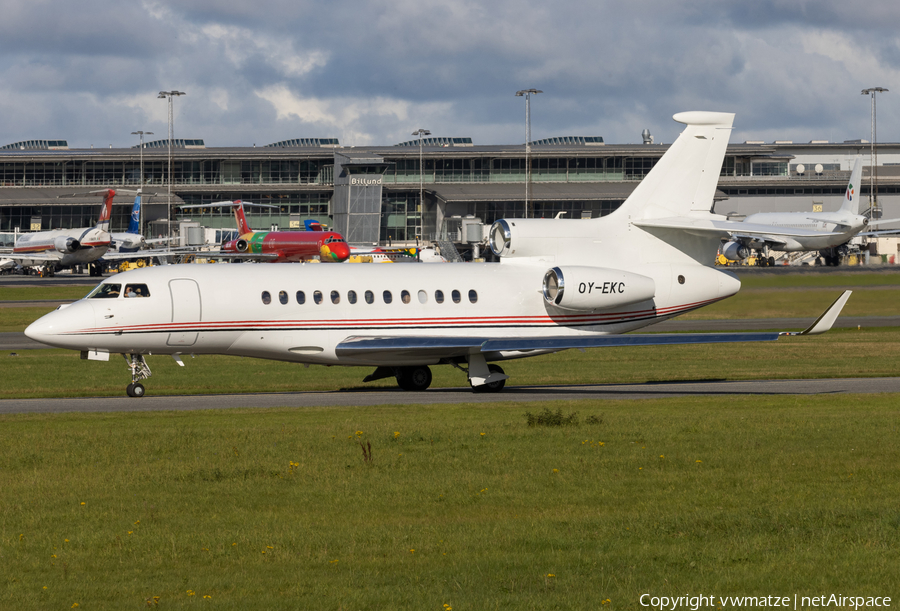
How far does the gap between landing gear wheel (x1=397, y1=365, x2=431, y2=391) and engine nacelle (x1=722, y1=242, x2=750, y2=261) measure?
84559 millimetres

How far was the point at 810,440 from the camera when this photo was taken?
17.2 m

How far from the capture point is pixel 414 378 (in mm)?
29031

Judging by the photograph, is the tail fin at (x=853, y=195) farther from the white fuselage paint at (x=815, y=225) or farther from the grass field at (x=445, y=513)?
the grass field at (x=445, y=513)

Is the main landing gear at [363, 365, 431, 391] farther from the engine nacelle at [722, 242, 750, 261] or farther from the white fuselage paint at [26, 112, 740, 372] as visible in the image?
the engine nacelle at [722, 242, 750, 261]

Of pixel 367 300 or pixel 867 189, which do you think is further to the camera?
pixel 867 189

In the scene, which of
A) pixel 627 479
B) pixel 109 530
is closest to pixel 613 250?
pixel 627 479

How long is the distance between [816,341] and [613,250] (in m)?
19.1

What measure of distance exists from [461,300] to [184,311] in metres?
7.53

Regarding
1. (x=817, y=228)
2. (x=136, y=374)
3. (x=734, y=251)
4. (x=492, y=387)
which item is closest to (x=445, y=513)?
(x=492, y=387)

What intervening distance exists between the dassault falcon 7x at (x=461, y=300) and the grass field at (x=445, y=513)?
20.6 ft

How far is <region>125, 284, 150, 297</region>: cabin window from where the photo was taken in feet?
85.4

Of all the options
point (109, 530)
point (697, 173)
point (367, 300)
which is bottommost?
point (109, 530)

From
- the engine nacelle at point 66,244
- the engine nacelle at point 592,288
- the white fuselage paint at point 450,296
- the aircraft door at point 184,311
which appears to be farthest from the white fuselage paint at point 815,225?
the aircraft door at point 184,311

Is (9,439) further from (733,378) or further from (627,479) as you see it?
(733,378)
